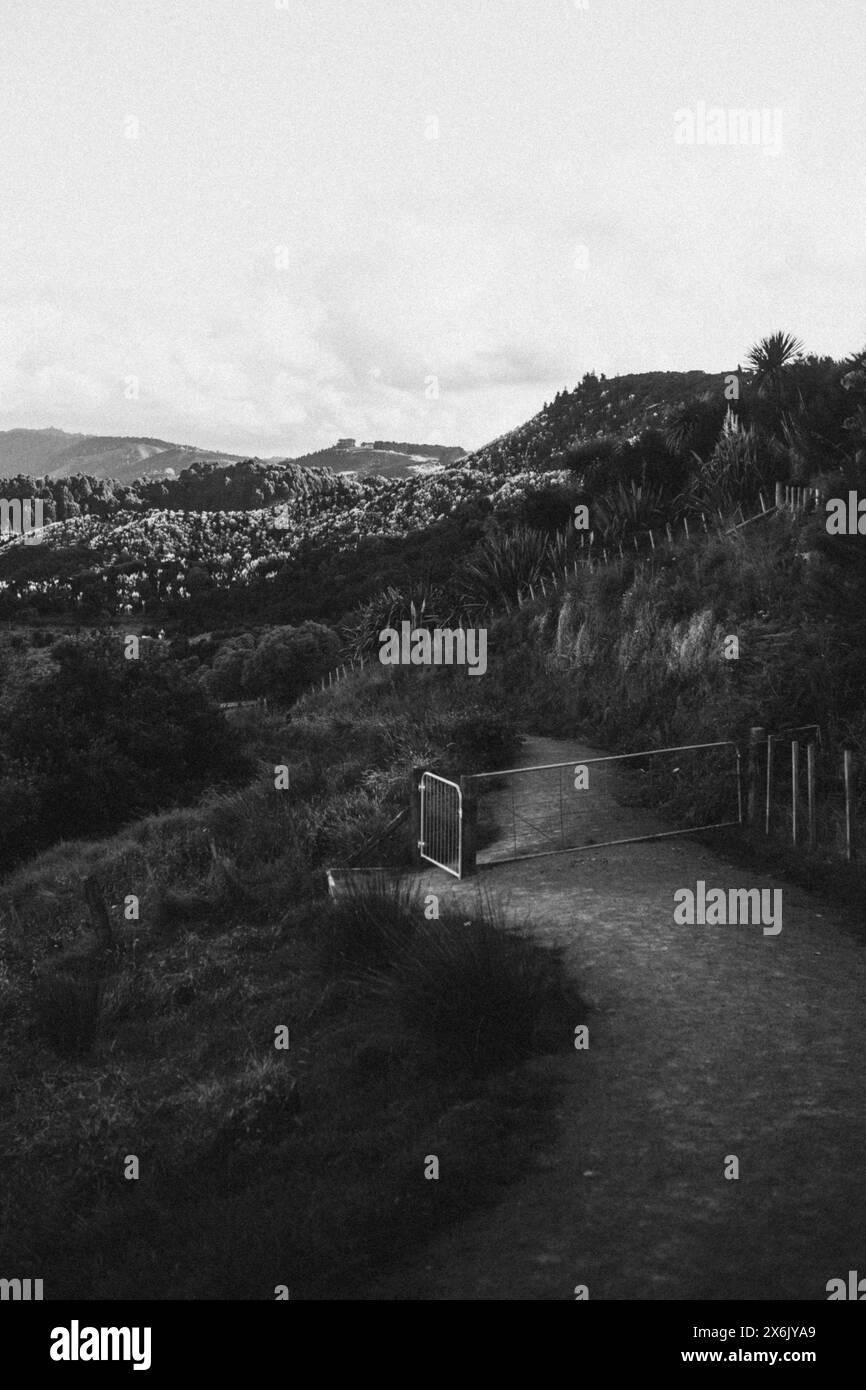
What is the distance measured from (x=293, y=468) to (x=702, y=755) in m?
110

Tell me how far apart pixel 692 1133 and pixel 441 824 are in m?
6.04

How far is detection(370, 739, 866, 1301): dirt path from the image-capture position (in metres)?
4.10

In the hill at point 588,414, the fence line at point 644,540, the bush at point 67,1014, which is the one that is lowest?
the bush at point 67,1014

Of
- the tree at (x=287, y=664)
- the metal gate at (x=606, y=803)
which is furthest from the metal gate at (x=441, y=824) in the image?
the tree at (x=287, y=664)

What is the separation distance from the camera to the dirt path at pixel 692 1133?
4102mm

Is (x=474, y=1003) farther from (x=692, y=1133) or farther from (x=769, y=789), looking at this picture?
(x=769, y=789)

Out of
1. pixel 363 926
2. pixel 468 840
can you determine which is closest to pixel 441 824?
pixel 468 840

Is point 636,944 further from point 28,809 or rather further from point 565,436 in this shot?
point 565,436

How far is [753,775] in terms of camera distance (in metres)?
11.4

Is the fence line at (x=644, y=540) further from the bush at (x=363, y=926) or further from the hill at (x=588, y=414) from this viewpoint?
the hill at (x=588, y=414)

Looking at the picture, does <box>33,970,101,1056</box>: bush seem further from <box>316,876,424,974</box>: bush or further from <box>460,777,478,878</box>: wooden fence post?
<box>460,777,478,878</box>: wooden fence post

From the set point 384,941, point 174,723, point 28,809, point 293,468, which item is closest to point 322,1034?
point 384,941

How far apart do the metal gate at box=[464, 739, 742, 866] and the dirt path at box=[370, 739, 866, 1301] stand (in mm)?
2771

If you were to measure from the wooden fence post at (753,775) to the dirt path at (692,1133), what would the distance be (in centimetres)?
271
